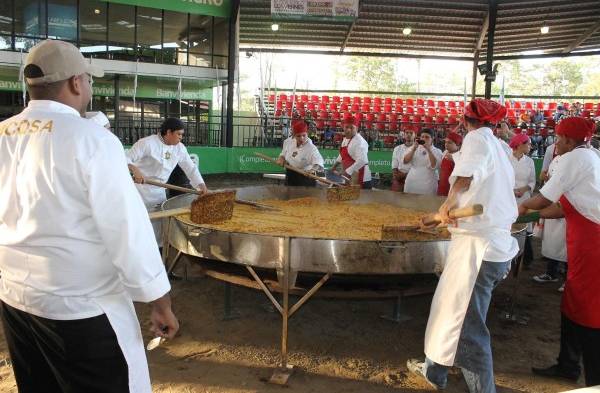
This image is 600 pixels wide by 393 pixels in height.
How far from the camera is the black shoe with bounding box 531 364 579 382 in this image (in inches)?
125

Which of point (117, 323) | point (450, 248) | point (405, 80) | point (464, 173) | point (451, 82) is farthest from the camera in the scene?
point (451, 82)

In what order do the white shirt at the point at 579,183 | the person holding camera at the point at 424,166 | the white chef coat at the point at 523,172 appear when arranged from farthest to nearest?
the person holding camera at the point at 424,166, the white chef coat at the point at 523,172, the white shirt at the point at 579,183

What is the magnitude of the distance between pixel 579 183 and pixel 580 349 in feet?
3.57

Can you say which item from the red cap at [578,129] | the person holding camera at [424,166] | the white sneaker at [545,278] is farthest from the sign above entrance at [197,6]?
the red cap at [578,129]

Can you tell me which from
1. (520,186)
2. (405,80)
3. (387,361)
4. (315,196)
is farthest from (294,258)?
(405,80)

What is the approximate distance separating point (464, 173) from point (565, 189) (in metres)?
0.73

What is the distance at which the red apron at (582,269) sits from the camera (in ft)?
9.36

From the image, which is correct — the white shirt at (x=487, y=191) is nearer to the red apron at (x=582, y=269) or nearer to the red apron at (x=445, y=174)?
the red apron at (x=582, y=269)

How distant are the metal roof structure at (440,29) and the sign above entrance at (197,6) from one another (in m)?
0.57

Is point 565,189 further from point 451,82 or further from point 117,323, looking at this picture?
point 451,82

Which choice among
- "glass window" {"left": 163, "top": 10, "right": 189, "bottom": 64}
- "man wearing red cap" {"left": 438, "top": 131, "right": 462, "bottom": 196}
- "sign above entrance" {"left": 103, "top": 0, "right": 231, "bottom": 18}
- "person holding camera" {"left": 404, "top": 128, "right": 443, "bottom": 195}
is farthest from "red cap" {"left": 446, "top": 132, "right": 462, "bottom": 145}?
"glass window" {"left": 163, "top": 10, "right": 189, "bottom": 64}

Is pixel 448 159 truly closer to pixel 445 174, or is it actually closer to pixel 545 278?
pixel 445 174

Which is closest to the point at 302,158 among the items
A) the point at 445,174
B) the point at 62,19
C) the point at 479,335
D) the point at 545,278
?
the point at 445,174

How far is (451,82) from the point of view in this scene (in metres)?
41.3
